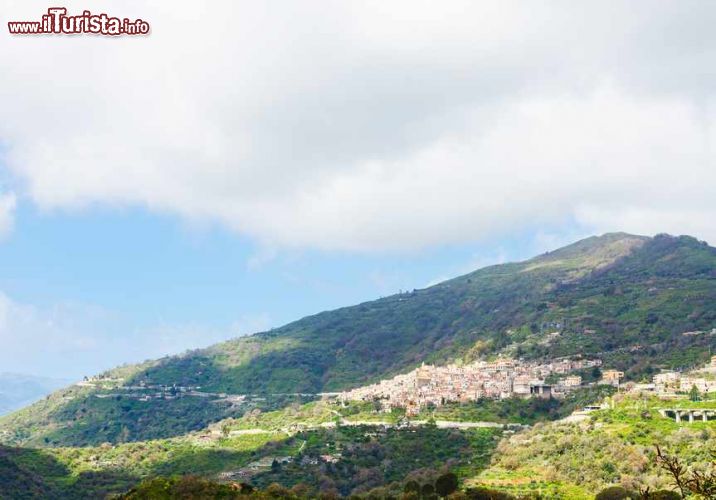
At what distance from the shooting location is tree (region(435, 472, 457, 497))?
195ft

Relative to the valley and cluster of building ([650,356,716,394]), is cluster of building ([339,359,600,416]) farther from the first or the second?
cluster of building ([650,356,716,394])

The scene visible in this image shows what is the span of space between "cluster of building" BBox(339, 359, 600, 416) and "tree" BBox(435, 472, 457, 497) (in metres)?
45.7

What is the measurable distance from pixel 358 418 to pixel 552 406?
92.0ft

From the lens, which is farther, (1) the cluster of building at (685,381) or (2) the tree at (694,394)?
(1) the cluster of building at (685,381)

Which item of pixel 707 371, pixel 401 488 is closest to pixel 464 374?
pixel 707 371

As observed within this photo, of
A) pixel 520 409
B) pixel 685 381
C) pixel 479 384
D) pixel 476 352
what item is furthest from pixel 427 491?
pixel 476 352

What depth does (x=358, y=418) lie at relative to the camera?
108 m

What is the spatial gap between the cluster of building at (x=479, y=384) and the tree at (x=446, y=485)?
4574 centimetres

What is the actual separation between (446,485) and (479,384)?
58140 millimetres

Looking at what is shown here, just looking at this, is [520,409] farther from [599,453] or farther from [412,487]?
[412,487]

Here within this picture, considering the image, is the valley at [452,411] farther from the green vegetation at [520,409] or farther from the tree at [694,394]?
the tree at [694,394]

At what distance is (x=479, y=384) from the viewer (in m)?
117

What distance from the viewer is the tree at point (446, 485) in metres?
59.5

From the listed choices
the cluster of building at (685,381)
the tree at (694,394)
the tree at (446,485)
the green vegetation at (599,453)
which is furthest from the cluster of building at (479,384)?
the tree at (446,485)
